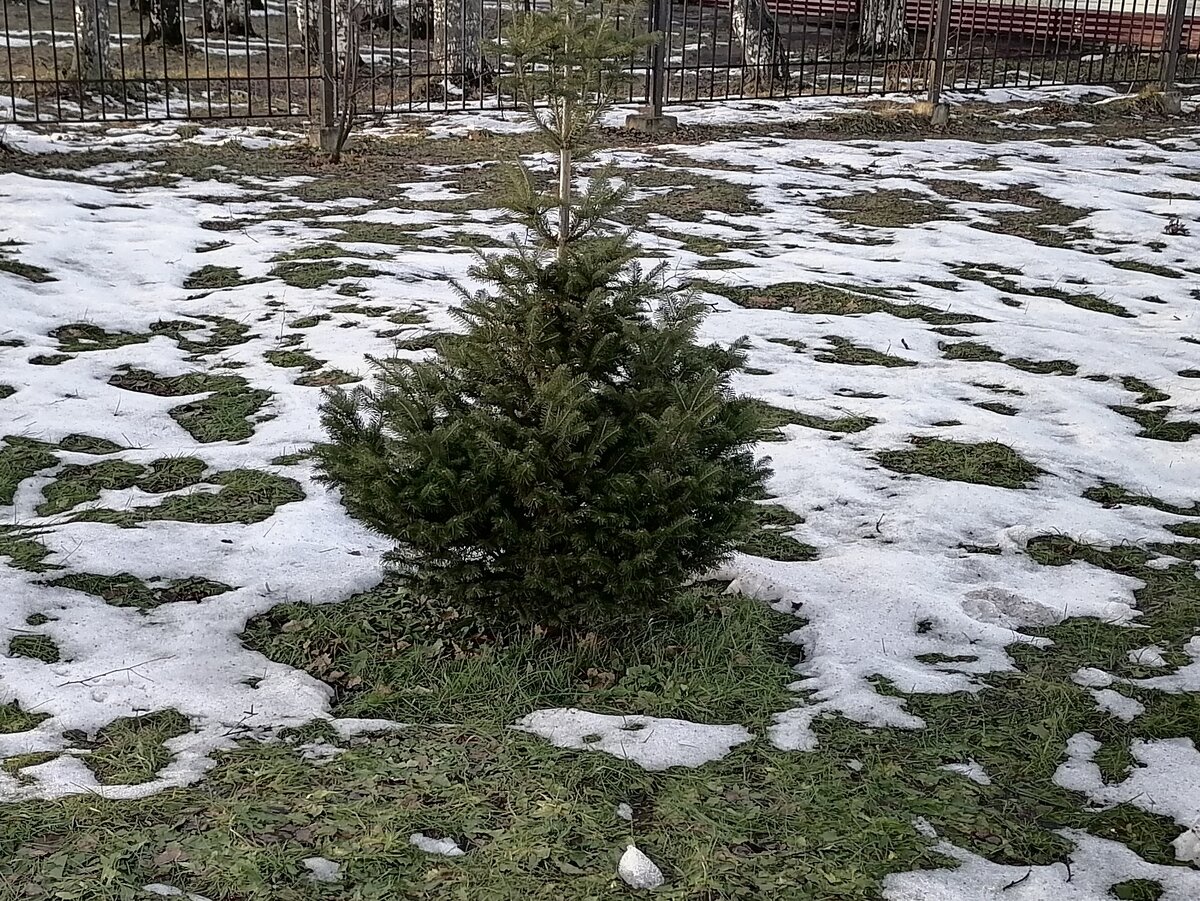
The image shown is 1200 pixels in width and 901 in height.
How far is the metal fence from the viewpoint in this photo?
12688 mm

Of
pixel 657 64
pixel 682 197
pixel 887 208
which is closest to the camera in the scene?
pixel 887 208

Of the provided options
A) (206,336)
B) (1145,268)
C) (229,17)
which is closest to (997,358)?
(1145,268)

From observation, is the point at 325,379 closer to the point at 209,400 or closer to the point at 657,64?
the point at 209,400

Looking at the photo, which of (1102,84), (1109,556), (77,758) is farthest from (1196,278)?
(1102,84)

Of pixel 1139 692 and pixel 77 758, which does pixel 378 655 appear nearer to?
pixel 77 758

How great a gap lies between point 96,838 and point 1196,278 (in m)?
7.76

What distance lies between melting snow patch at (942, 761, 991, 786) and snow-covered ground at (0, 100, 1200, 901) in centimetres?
1

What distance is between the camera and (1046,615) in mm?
3893

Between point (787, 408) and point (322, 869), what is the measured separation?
3.65 metres

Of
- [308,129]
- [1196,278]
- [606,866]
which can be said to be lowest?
[606,866]

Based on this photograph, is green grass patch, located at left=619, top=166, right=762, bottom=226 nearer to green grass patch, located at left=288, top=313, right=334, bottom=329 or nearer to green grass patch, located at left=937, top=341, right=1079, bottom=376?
green grass patch, located at left=288, top=313, right=334, bottom=329

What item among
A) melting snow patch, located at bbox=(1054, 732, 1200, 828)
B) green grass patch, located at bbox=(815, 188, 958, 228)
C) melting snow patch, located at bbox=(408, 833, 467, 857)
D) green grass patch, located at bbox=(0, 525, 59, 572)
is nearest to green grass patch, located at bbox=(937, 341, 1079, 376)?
green grass patch, located at bbox=(815, 188, 958, 228)

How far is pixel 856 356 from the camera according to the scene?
655cm

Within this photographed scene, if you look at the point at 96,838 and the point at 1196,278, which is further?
the point at 1196,278
